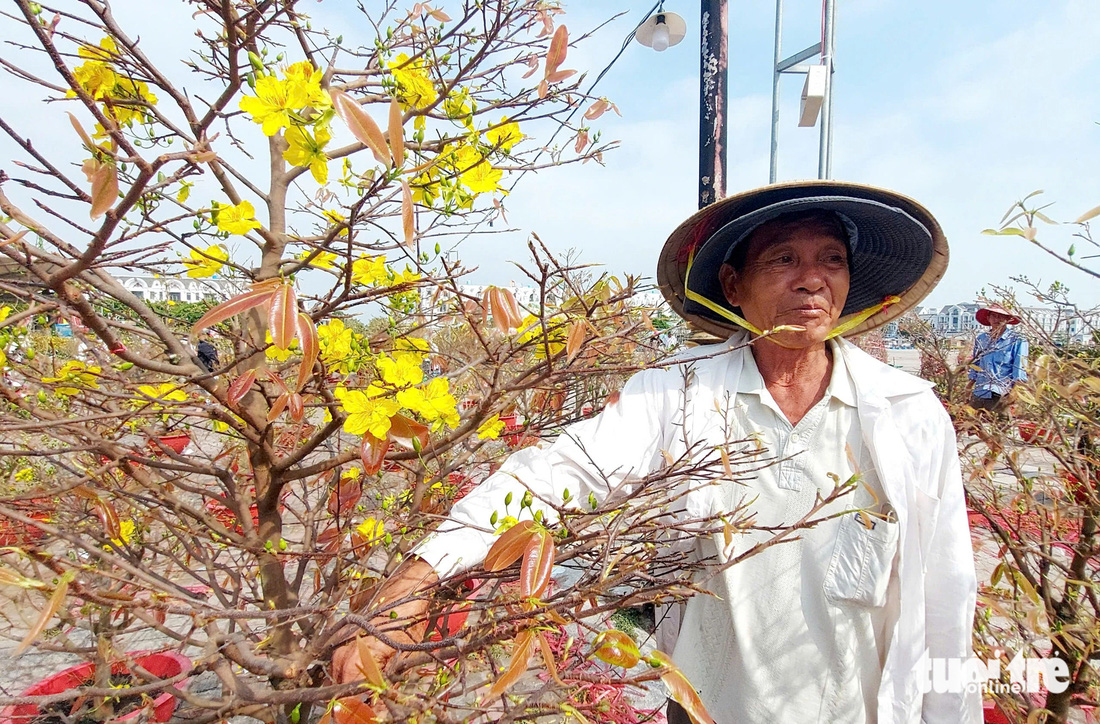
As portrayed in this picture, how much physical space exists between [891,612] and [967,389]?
2910 mm

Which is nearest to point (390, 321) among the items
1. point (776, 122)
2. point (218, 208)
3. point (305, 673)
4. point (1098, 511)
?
point (218, 208)

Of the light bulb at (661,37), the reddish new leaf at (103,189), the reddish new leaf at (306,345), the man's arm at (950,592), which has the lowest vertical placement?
the man's arm at (950,592)

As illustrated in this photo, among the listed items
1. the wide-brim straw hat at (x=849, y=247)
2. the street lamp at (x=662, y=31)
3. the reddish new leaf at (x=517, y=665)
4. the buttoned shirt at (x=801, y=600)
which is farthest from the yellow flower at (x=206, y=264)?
the street lamp at (x=662, y=31)

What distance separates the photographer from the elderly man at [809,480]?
129cm

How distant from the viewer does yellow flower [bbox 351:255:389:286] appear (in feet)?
4.17

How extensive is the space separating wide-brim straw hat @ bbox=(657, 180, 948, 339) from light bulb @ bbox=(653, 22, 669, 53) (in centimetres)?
196

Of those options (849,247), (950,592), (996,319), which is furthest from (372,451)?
(996,319)

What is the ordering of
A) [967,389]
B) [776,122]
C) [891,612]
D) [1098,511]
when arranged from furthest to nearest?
1. [776,122]
2. [967,389]
3. [1098,511]
4. [891,612]

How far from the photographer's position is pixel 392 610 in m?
0.99

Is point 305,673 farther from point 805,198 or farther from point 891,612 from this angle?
point 805,198

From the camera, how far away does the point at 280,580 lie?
1366 mm

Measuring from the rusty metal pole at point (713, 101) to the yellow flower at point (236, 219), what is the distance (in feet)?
6.96

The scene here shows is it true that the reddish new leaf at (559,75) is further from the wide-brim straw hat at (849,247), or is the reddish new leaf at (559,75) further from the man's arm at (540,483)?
the man's arm at (540,483)

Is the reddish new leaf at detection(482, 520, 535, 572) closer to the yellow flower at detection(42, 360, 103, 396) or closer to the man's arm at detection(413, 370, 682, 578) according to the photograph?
the man's arm at detection(413, 370, 682, 578)
